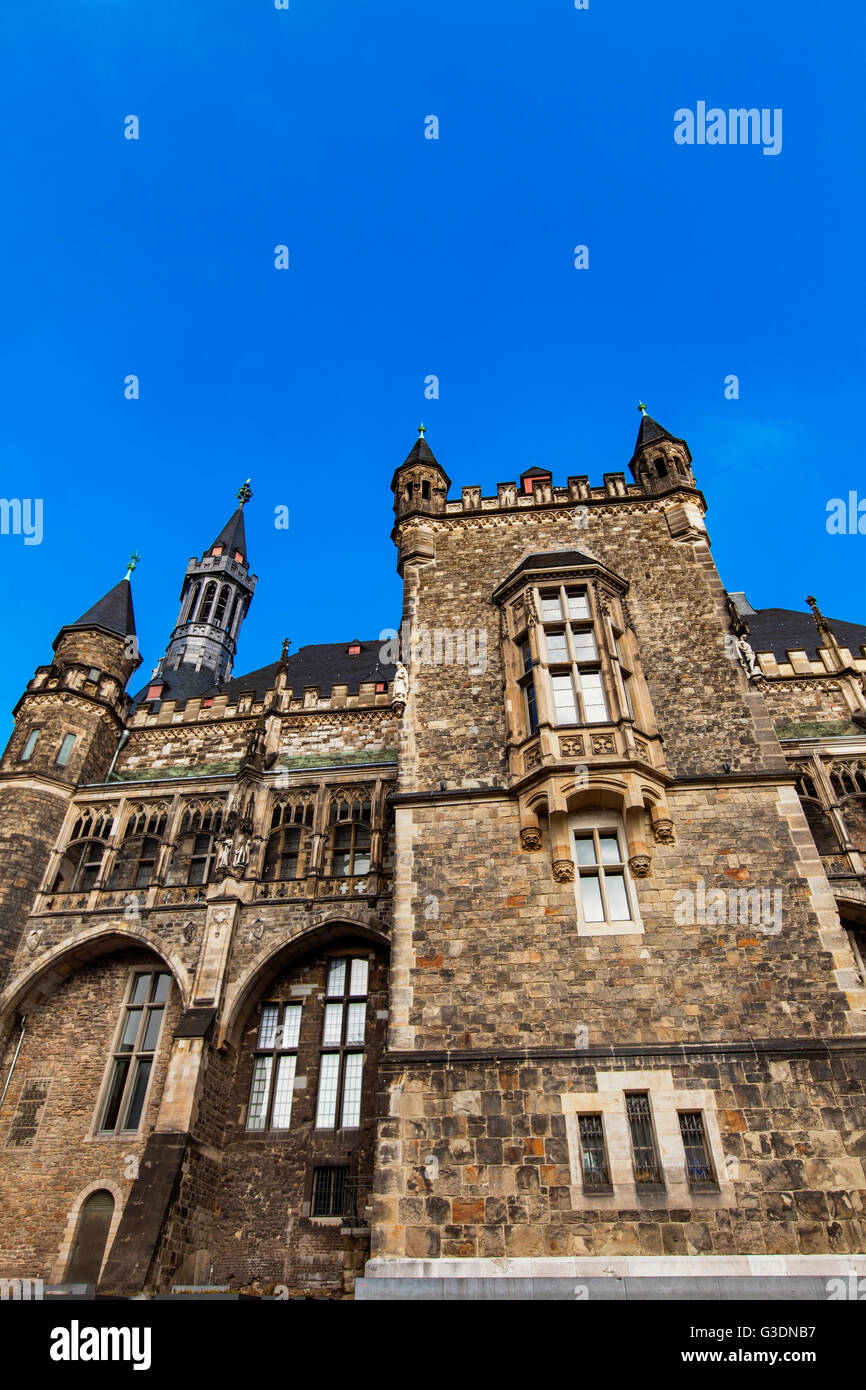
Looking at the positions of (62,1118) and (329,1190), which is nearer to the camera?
(329,1190)

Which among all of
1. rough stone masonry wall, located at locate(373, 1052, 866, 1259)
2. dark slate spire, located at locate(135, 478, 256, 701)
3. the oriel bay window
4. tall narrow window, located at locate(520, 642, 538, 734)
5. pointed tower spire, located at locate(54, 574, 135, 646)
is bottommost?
rough stone masonry wall, located at locate(373, 1052, 866, 1259)

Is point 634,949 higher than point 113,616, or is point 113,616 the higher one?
point 113,616

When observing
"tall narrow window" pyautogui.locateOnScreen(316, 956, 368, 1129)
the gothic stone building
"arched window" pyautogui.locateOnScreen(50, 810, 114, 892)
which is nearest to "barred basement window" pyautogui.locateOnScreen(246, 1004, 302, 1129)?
the gothic stone building

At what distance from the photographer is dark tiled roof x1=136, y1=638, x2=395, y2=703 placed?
75.0 feet

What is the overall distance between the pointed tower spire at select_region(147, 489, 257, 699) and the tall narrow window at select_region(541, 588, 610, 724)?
57.9 ft

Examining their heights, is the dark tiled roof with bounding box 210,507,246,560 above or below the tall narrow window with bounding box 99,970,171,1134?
above

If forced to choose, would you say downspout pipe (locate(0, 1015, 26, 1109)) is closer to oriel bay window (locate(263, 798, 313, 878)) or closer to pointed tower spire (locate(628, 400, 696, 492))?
oriel bay window (locate(263, 798, 313, 878))

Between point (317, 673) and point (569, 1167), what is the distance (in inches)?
685

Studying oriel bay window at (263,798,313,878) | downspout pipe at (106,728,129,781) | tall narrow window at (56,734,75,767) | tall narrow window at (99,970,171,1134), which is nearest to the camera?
tall narrow window at (99,970,171,1134)

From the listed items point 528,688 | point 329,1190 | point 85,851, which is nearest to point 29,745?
point 85,851

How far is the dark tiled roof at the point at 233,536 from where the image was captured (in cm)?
3688

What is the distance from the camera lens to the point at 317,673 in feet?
79.9

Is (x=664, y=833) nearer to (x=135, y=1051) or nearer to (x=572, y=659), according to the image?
(x=572, y=659)

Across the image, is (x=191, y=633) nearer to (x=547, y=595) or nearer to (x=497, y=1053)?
(x=547, y=595)
